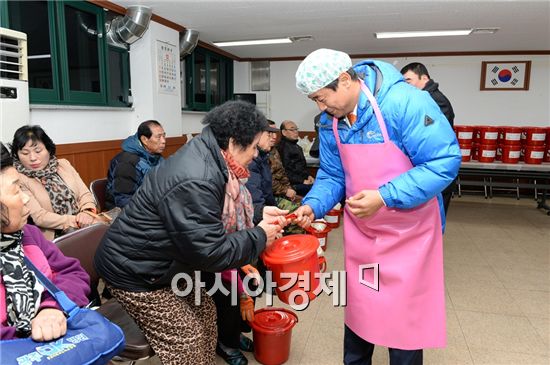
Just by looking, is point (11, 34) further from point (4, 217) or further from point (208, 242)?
point (208, 242)

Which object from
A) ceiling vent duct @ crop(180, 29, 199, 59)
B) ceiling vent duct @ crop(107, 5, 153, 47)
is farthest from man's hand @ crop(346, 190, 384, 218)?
ceiling vent duct @ crop(180, 29, 199, 59)

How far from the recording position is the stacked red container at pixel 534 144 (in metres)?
4.77

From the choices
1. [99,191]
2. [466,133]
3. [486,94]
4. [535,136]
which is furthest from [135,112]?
[486,94]

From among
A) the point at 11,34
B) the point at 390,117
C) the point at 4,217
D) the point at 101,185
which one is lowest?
the point at 101,185

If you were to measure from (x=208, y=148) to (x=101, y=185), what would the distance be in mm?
2053

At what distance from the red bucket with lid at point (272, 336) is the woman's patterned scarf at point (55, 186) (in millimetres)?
1434

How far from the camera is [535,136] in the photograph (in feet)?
15.7

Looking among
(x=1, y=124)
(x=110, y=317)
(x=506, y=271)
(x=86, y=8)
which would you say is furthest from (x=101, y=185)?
(x=506, y=271)

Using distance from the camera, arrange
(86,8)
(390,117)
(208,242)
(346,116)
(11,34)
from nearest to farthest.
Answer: (208,242) < (390,117) < (346,116) < (11,34) < (86,8)

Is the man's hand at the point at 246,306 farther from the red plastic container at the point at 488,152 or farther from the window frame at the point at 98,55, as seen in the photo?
the red plastic container at the point at 488,152

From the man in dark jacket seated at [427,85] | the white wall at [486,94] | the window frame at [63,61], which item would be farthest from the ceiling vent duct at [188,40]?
the white wall at [486,94]

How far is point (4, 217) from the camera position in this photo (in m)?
1.05

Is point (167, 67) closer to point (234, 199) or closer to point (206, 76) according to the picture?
point (206, 76)

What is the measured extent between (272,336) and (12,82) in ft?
7.57
